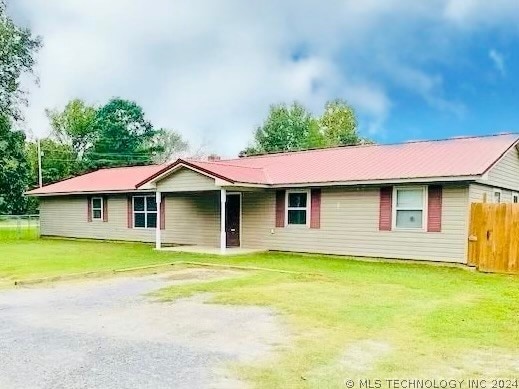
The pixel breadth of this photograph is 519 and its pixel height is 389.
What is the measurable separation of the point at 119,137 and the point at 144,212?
3284 cm

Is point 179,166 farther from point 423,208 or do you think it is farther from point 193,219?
point 423,208

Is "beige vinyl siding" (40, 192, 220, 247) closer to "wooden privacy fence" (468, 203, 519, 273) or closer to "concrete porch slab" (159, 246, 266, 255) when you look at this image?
"concrete porch slab" (159, 246, 266, 255)

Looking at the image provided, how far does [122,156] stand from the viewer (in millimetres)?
51500

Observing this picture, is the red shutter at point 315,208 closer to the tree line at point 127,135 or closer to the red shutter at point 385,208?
the red shutter at point 385,208

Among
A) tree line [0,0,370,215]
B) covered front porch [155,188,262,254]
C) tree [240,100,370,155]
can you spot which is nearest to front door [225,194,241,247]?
covered front porch [155,188,262,254]

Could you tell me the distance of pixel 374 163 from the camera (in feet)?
51.4

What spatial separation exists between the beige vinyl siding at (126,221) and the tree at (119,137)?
26.3 m

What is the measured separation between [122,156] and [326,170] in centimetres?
3886

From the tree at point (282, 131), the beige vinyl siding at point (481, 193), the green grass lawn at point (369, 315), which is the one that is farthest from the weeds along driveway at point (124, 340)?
the tree at point (282, 131)

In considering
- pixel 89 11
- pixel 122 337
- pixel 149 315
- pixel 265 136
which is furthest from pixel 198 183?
pixel 265 136

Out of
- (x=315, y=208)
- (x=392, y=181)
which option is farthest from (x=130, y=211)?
(x=392, y=181)

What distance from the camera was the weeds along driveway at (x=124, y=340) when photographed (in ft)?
15.2

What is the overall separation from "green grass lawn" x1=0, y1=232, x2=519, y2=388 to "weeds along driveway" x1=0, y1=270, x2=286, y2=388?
37 cm

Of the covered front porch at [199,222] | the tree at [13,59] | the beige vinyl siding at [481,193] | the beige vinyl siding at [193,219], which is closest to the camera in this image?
the beige vinyl siding at [481,193]
